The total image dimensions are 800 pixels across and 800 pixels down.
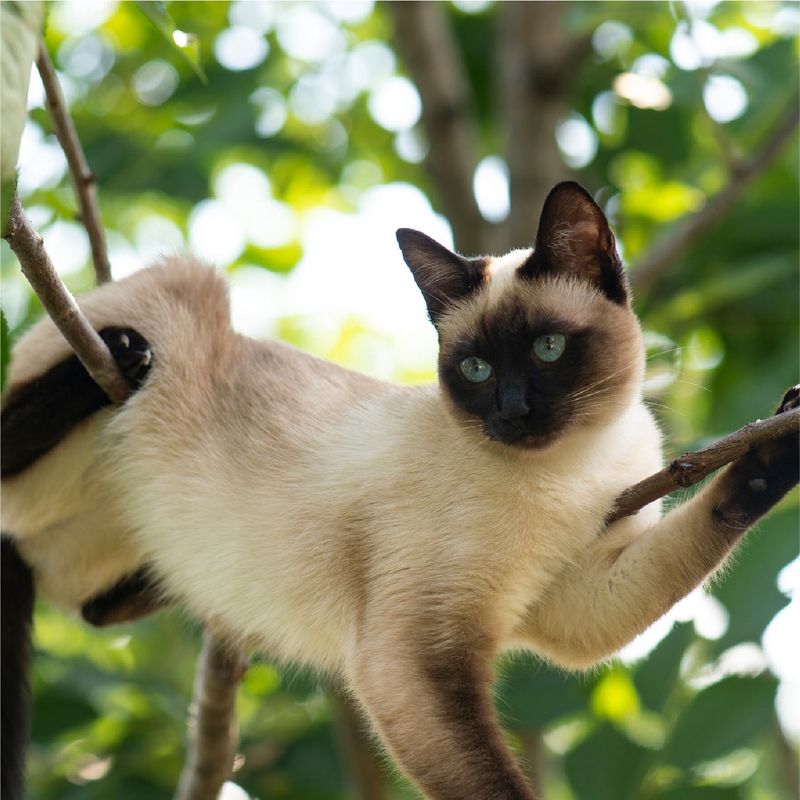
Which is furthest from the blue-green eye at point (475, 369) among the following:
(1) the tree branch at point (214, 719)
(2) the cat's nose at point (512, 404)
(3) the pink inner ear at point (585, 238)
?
(1) the tree branch at point (214, 719)

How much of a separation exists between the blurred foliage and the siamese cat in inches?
21.3

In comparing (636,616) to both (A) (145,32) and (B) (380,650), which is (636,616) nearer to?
(B) (380,650)

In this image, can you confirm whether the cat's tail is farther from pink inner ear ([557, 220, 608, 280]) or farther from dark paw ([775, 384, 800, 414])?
dark paw ([775, 384, 800, 414])

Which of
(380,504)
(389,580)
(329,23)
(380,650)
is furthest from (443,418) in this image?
(329,23)

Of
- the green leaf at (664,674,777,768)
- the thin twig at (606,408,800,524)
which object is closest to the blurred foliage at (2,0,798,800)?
the green leaf at (664,674,777,768)

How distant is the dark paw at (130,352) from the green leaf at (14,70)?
6.94 feet

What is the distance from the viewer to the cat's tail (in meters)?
3.70

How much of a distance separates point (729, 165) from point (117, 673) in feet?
11.3

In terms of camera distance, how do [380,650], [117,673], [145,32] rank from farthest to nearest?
[145,32]
[117,673]
[380,650]

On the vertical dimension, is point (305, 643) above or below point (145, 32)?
below

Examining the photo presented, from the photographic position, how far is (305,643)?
347 centimetres

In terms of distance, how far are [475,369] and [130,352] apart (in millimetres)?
1178

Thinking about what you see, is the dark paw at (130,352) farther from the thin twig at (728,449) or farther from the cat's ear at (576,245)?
the thin twig at (728,449)

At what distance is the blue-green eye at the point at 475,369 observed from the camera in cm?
331
